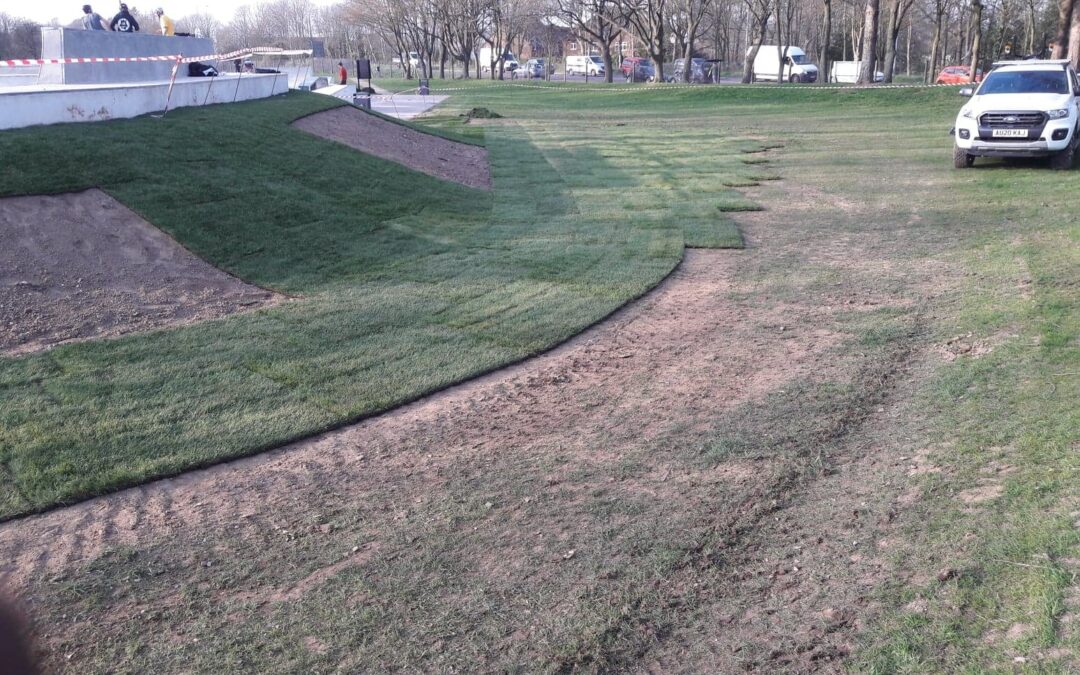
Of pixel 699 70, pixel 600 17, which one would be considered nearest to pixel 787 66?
pixel 699 70

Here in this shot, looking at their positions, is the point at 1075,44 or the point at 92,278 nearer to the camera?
the point at 92,278

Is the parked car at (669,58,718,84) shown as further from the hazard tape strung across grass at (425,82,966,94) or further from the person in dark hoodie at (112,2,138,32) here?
the person in dark hoodie at (112,2,138,32)

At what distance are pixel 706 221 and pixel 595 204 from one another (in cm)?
231

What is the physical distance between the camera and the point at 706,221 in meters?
13.9

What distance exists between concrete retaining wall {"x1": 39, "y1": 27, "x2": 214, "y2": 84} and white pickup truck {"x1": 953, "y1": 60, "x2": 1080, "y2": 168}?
16.9 m

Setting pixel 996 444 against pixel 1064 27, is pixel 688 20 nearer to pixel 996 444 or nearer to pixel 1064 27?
pixel 1064 27

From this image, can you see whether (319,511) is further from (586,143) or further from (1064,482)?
(586,143)

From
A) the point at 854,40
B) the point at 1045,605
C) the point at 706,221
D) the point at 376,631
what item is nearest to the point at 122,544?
the point at 376,631

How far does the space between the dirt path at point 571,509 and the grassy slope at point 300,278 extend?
1.49ft

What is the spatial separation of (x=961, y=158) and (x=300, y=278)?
13.6m

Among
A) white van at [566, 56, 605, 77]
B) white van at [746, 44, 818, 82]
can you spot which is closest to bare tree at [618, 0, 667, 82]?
white van at [746, 44, 818, 82]

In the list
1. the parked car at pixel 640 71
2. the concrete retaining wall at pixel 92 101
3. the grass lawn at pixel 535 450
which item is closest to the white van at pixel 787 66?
the parked car at pixel 640 71

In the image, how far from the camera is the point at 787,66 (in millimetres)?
66875

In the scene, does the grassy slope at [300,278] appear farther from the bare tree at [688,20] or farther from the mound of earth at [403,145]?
the bare tree at [688,20]
